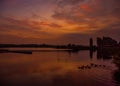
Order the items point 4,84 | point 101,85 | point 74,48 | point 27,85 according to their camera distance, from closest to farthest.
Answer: point 101,85 < point 27,85 < point 4,84 < point 74,48

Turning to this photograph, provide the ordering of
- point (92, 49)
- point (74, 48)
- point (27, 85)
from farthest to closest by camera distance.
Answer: point (74, 48) → point (92, 49) → point (27, 85)

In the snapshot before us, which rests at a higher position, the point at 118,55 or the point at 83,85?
the point at 118,55

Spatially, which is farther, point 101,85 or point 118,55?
point 118,55

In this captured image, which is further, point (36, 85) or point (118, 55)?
point (118, 55)

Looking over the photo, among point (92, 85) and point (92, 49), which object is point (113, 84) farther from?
point (92, 49)

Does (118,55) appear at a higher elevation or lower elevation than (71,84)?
A: higher

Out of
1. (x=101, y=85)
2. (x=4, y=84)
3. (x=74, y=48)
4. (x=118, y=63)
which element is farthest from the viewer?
(x=74, y=48)

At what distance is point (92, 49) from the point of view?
161 feet

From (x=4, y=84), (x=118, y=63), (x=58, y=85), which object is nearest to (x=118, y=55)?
(x=118, y=63)

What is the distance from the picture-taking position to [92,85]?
18.4ft

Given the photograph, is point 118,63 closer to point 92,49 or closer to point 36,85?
point 36,85

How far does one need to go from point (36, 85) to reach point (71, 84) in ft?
3.45

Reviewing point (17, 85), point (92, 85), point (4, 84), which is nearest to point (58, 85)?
point (92, 85)

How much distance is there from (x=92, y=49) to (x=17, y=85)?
4370 centimetres
